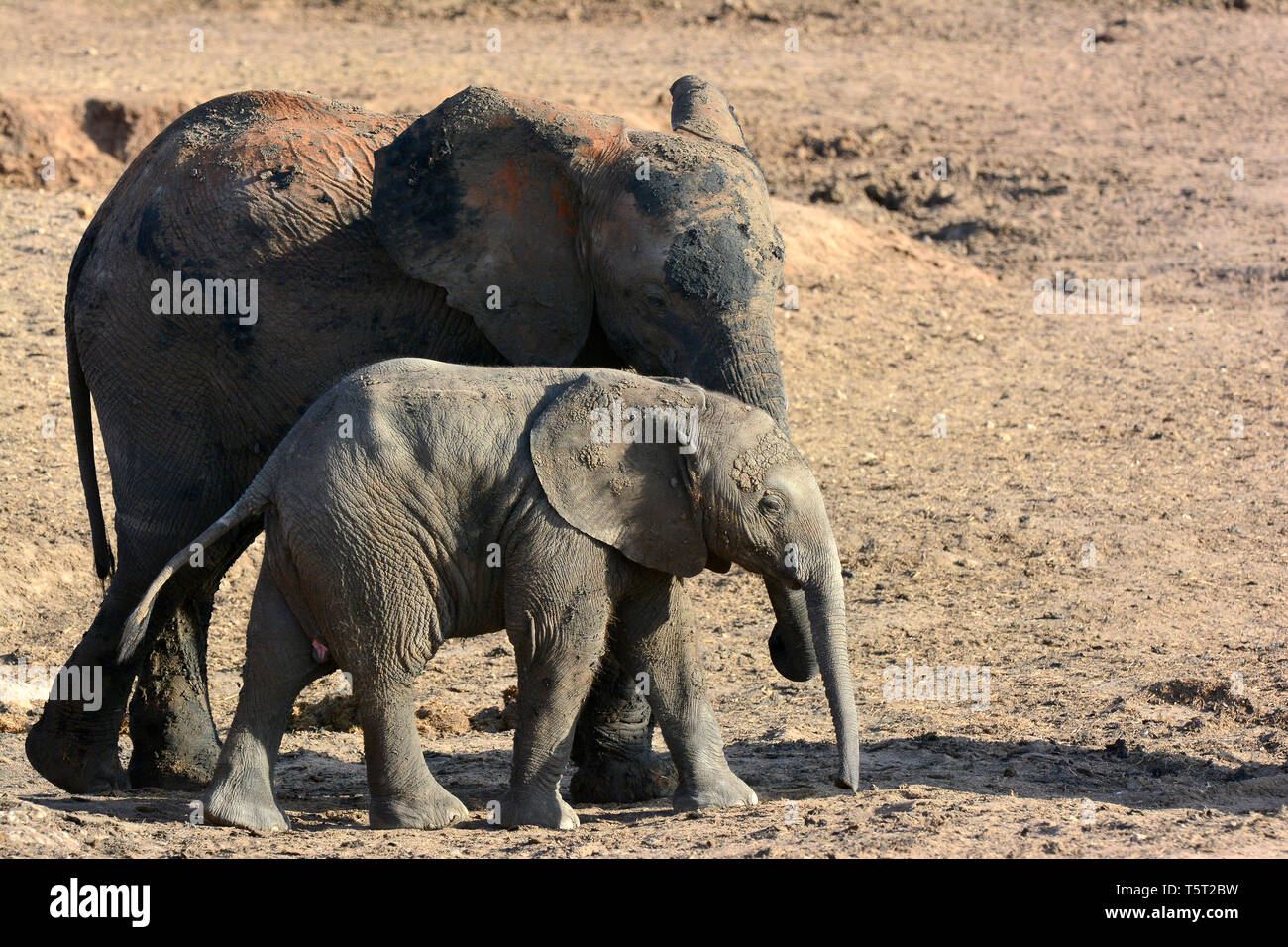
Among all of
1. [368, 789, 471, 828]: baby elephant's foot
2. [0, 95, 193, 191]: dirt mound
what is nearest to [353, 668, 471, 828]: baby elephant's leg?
[368, 789, 471, 828]: baby elephant's foot

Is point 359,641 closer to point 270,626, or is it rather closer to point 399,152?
point 270,626

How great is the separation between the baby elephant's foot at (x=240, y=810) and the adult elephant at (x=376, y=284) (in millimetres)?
1050

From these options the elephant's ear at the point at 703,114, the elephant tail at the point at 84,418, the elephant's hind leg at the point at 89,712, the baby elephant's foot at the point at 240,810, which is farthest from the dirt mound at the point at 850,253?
the baby elephant's foot at the point at 240,810

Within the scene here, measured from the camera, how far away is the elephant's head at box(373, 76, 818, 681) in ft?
21.0

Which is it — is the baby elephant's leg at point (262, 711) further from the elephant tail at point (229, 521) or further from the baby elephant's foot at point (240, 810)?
the elephant tail at point (229, 521)

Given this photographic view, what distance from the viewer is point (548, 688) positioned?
19.7 ft

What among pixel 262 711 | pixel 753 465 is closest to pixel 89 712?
pixel 262 711

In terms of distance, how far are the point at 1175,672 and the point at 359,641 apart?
12.6 feet

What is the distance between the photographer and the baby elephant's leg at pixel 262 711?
6.03 m

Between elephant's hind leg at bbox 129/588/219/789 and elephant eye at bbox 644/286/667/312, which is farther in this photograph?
elephant's hind leg at bbox 129/588/219/789

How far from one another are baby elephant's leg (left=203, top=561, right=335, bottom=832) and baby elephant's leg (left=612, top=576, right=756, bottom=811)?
110 cm

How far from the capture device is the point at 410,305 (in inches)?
269

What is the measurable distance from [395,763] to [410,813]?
179 millimetres

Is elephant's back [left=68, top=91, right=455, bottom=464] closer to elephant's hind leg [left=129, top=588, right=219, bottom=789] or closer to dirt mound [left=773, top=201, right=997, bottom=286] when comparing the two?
elephant's hind leg [left=129, top=588, right=219, bottom=789]
